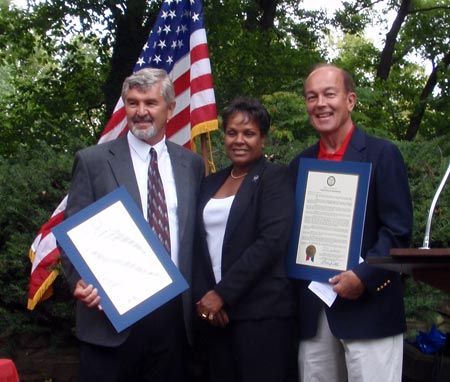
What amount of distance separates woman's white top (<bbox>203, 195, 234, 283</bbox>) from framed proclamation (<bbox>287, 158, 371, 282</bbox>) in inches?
13.6

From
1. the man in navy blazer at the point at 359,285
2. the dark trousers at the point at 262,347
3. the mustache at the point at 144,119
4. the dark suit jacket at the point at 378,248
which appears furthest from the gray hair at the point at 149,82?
the dark trousers at the point at 262,347

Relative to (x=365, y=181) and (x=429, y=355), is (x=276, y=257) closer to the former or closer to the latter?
(x=365, y=181)

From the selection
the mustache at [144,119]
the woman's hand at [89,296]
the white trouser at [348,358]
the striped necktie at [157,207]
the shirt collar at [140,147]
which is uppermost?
the mustache at [144,119]

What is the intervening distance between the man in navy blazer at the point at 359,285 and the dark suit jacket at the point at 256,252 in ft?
0.60

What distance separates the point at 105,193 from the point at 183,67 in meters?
2.42

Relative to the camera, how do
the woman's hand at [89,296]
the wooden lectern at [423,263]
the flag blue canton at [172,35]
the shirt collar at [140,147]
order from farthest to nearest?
the flag blue canton at [172,35] < the shirt collar at [140,147] < the woman's hand at [89,296] < the wooden lectern at [423,263]

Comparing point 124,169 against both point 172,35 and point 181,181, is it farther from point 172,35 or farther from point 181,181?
point 172,35

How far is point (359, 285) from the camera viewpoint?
3.56m

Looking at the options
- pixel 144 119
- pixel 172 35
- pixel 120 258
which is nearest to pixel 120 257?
pixel 120 258

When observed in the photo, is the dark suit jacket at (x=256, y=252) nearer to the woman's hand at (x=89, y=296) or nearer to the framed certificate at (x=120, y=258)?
the framed certificate at (x=120, y=258)

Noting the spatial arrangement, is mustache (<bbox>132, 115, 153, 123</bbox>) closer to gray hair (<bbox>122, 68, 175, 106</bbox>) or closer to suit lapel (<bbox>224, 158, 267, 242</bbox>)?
gray hair (<bbox>122, 68, 175, 106</bbox>)

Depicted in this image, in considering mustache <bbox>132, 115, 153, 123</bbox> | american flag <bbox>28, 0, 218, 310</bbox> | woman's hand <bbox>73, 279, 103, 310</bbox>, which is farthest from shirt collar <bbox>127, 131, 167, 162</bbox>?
american flag <bbox>28, 0, 218, 310</bbox>

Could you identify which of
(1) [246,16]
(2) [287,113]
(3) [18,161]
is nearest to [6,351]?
(3) [18,161]

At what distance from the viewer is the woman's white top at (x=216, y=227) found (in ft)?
12.7
